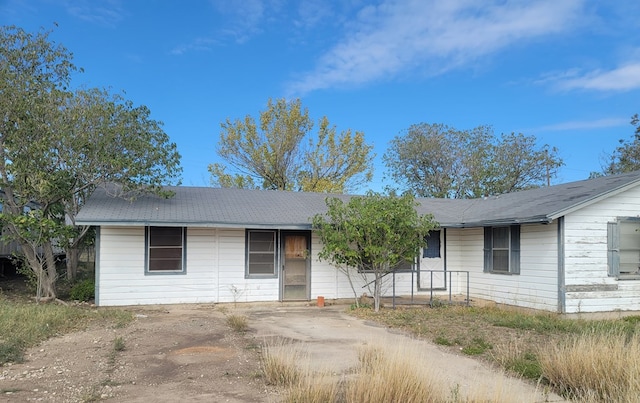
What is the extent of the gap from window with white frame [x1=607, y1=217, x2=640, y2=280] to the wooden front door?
25.3 ft

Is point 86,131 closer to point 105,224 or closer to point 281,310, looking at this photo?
point 105,224

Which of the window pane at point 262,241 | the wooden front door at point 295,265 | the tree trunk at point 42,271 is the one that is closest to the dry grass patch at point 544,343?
the wooden front door at point 295,265

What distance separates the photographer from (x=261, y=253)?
45.8 feet

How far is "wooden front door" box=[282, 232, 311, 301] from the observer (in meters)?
14.1

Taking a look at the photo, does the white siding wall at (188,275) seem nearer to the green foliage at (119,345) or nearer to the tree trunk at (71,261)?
the tree trunk at (71,261)

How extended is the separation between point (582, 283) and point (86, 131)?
12659mm

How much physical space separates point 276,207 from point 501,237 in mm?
6558

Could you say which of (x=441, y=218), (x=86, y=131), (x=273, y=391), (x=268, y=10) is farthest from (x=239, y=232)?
(x=273, y=391)

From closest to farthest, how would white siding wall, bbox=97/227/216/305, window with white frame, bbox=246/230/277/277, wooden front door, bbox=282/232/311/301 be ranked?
white siding wall, bbox=97/227/216/305
window with white frame, bbox=246/230/277/277
wooden front door, bbox=282/232/311/301

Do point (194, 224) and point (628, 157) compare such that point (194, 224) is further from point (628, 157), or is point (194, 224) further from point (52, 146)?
point (628, 157)

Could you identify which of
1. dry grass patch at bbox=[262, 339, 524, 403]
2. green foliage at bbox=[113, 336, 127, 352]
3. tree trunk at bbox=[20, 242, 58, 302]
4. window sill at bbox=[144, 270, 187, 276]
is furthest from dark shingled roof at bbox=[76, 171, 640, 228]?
dry grass patch at bbox=[262, 339, 524, 403]

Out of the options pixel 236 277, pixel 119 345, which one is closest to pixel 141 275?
pixel 236 277

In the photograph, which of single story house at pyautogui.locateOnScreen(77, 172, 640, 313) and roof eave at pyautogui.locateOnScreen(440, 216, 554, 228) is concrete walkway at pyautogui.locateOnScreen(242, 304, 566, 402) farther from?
roof eave at pyautogui.locateOnScreen(440, 216, 554, 228)

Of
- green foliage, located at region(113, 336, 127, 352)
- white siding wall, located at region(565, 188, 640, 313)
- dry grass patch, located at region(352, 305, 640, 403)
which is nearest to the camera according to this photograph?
dry grass patch, located at region(352, 305, 640, 403)
